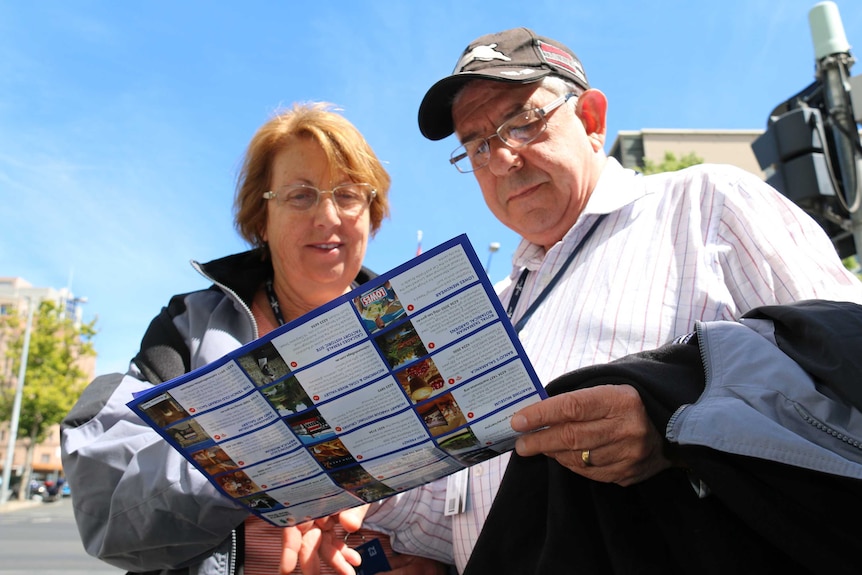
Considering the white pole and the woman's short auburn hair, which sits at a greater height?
the woman's short auburn hair

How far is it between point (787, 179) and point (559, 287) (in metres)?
3.12

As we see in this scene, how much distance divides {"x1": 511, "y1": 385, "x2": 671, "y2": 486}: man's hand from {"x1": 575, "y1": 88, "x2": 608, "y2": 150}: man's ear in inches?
54.4

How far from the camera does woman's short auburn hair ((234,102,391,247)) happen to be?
238 centimetres

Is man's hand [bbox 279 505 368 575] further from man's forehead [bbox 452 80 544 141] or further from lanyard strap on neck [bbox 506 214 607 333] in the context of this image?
man's forehead [bbox 452 80 544 141]

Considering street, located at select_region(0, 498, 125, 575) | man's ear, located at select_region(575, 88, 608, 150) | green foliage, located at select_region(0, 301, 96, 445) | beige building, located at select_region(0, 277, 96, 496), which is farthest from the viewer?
beige building, located at select_region(0, 277, 96, 496)

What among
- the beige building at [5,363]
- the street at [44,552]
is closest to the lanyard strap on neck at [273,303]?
the street at [44,552]

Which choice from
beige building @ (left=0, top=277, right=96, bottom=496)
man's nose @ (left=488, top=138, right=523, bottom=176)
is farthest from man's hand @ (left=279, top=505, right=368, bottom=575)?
beige building @ (left=0, top=277, right=96, bottom=496)

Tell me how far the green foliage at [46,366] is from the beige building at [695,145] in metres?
28.3

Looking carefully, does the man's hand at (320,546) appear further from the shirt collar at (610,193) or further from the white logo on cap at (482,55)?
the white logo on cap at (482,55)

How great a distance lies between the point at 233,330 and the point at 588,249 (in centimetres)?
112

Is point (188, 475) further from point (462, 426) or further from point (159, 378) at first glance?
point (462, 426)

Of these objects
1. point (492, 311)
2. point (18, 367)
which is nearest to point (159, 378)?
point (492, 311)

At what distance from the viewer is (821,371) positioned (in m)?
1.04

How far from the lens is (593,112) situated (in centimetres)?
233
